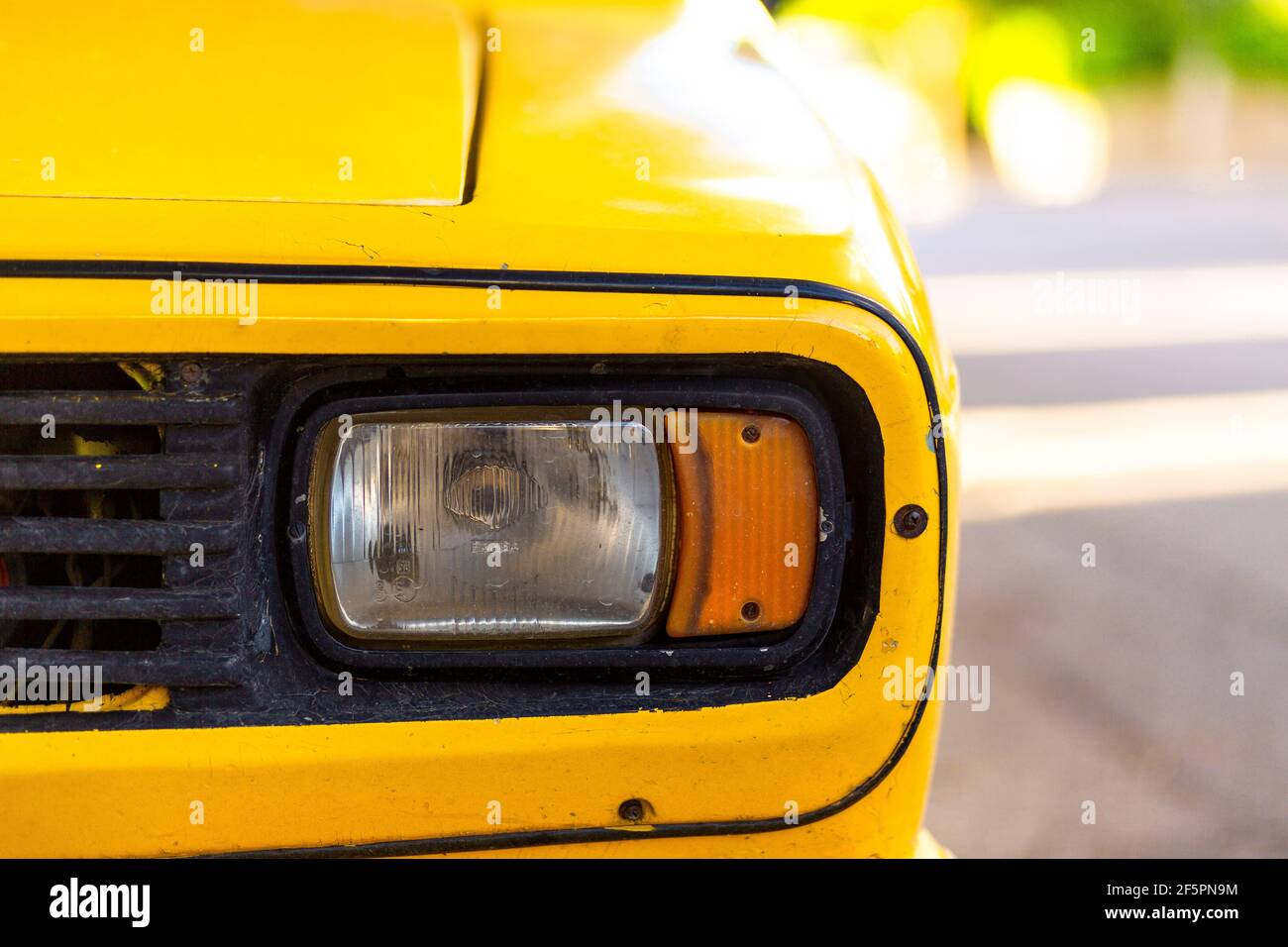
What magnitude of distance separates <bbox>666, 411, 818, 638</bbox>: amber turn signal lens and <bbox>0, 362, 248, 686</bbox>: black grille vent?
425 millimetres

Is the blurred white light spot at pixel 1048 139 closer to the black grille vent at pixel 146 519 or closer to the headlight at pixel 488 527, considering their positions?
the headlight at pixel 488 527

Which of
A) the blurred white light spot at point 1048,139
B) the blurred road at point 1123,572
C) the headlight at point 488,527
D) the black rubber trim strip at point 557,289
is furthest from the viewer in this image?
the blurred white light spot at point 1048,139

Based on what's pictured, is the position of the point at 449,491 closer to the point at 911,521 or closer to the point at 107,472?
the point at 107,472

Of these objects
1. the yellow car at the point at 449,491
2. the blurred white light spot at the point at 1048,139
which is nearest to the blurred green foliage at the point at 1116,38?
the blurred white light spot at the point at 1048,139

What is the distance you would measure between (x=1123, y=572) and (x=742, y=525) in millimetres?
2693

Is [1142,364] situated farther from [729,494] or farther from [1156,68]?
[1156,68]

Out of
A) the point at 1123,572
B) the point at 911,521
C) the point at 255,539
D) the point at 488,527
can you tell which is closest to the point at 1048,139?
the point at 1123,572

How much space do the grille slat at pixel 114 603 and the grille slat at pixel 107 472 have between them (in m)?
0.10

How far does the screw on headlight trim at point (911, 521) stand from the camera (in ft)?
3.97

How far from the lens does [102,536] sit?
3.81 feet

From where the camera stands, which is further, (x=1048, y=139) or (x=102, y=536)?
(x=1048, y=139)

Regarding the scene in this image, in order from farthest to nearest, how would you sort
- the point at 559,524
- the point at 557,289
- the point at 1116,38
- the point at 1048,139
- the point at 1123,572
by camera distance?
the point at 1116,38 → the point at 1048,139 → the point at 1123,572 → the point at 559,524 → the point at 557,289

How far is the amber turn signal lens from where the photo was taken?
→ 47.7 inches
